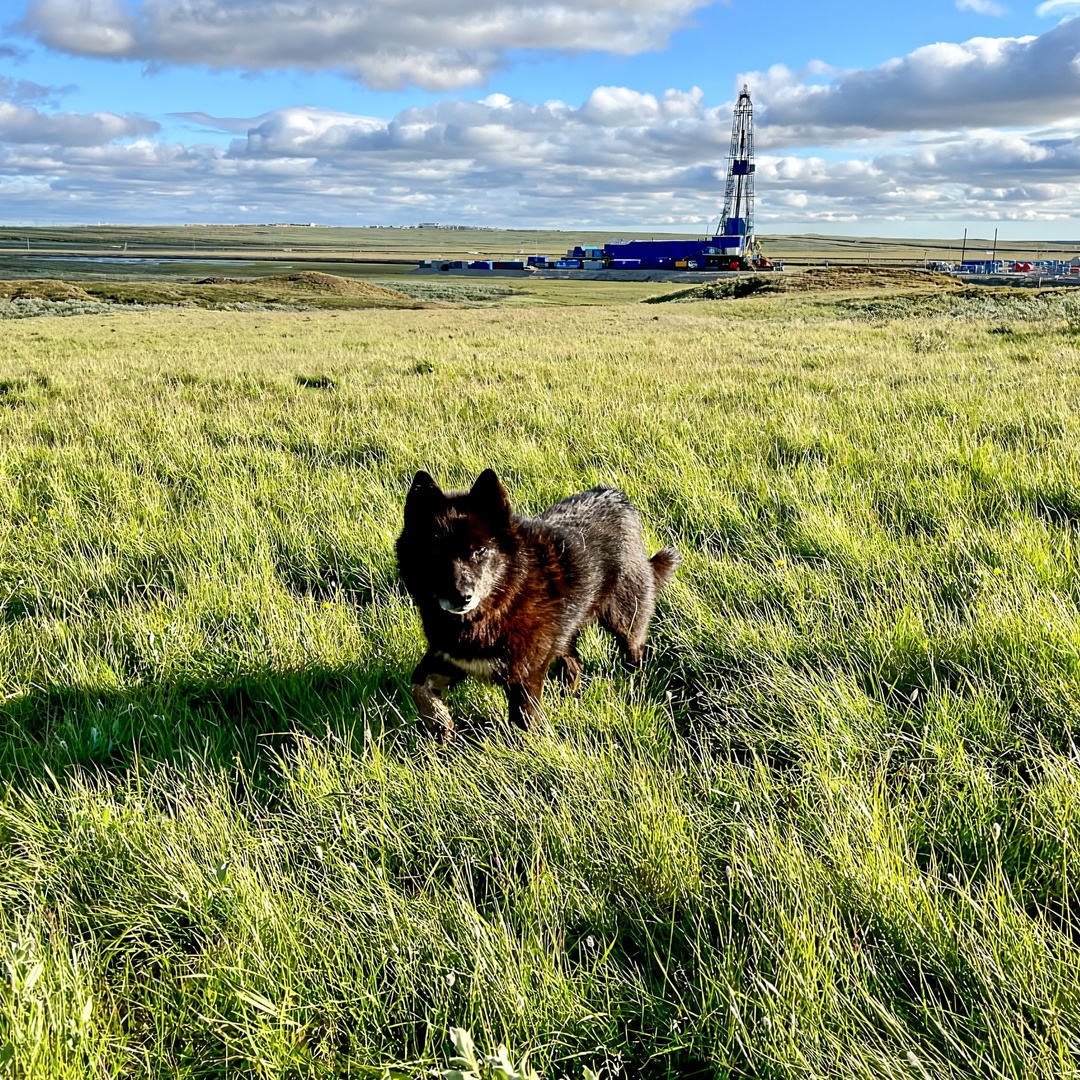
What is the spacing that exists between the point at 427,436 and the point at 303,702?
4.99m

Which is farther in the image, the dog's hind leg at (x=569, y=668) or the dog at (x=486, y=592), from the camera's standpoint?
the dog's hind leg at (x=569, y=668)

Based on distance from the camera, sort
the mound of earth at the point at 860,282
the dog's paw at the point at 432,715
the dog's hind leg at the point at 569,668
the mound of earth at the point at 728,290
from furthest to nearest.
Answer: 1. the mound of earth at the point at 728,290
2. the mound of earth at the point at 860,282
3. the dog's hind leg at the point at 569,668
4. the dog's paw at the point at 432,715

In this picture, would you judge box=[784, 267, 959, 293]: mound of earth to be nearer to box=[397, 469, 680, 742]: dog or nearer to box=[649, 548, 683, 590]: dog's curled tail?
box=[649, 548, 683, 590]: dog's curled tail

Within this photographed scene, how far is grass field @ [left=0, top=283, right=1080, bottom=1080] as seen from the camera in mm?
1719

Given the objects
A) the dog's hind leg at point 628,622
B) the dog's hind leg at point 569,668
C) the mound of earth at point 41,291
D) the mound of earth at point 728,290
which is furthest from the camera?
the mound of earth at point 728,290

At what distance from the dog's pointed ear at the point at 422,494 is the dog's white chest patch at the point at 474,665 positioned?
23.1 inches

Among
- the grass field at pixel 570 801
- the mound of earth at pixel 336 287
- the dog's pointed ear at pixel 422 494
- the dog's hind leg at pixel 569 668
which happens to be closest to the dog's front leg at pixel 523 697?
the grass field at pixel 570 801

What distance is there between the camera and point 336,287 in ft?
256

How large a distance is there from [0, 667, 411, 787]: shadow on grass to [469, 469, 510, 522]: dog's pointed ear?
87 centimetres

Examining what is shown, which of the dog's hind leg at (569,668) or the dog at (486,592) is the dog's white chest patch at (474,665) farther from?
the dog's hind leg at (569,668)

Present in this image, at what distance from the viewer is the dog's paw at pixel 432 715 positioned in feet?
9.66

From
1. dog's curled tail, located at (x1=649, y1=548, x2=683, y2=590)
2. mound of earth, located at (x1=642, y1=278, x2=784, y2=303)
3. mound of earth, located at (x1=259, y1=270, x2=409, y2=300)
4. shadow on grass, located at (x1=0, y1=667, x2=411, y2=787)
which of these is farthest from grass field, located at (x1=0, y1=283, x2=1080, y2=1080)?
mound of earth, located at (x1=259, y1=270, x2=409, y2=300)

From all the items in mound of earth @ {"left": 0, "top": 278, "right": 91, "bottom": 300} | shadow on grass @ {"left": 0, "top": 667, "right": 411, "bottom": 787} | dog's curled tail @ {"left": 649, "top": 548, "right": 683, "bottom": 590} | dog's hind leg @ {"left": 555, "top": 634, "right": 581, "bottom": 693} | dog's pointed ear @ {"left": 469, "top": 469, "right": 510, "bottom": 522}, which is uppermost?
mound of earth @ {"left": 0, "top": 278, "right": 91, "bottom": 300}

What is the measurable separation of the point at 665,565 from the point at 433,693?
5.17ft
